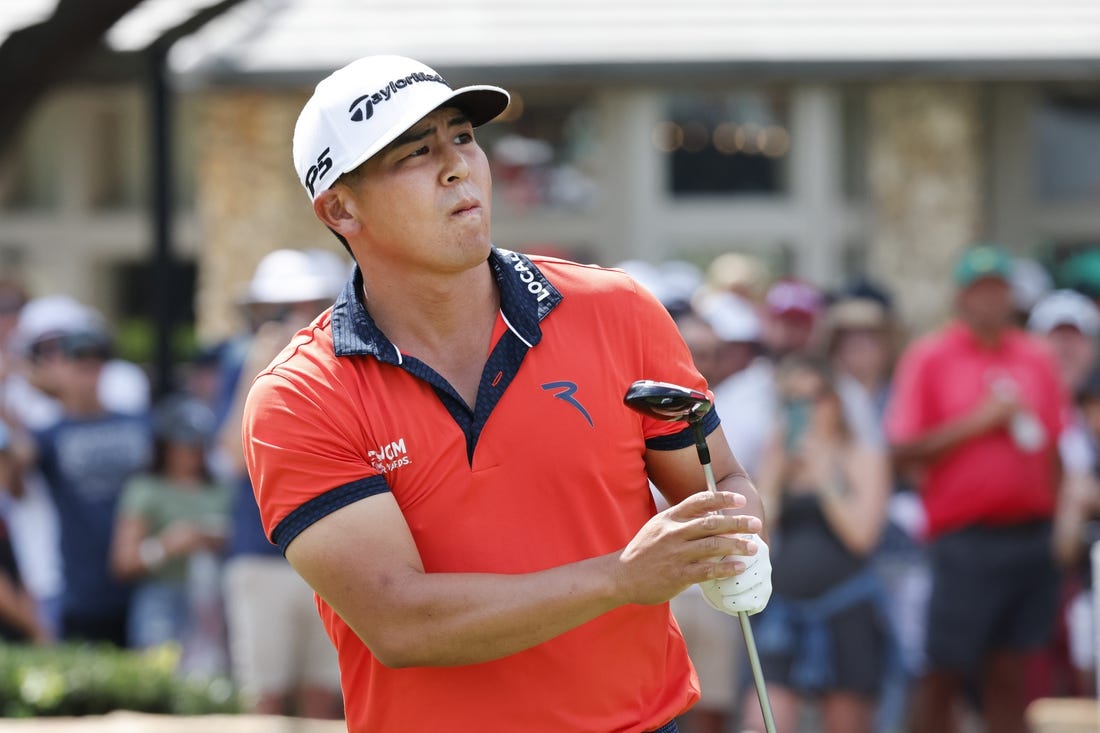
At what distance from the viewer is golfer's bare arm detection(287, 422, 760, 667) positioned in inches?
105

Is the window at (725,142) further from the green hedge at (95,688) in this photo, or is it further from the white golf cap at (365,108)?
the white golf cap at (365,108)

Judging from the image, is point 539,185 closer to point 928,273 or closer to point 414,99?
point 928,273

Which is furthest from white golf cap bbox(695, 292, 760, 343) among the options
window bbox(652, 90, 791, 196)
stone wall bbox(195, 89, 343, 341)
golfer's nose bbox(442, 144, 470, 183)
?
golfer's nose bbox(442, 144, 470, 183)

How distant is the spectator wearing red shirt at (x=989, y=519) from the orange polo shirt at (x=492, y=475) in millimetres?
4217

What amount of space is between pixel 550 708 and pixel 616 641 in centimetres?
17

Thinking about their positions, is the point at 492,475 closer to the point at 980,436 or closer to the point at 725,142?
the point at 980,436

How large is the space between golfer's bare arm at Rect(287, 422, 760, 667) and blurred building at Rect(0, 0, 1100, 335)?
715cm

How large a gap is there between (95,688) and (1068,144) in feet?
25.7

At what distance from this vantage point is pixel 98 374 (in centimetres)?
798

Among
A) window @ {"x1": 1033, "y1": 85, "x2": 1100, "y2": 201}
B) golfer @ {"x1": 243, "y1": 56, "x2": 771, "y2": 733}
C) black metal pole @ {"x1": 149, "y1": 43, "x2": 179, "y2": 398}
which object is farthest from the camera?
window @ {"x1": 1033, "y1": 85, "x2": 1100, "y2": 201}

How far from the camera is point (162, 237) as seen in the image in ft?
28.2

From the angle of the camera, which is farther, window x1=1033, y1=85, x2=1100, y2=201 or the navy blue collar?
window x1=1033, y1=85, x2=1100, y2=201

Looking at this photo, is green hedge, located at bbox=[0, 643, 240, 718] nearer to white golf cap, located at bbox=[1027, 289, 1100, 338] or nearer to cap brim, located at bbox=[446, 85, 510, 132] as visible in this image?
cap brim, located at bbox=[446, 85, 510, 132]

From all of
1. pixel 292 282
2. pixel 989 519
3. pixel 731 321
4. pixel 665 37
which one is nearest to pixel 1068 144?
pixel 665 37
